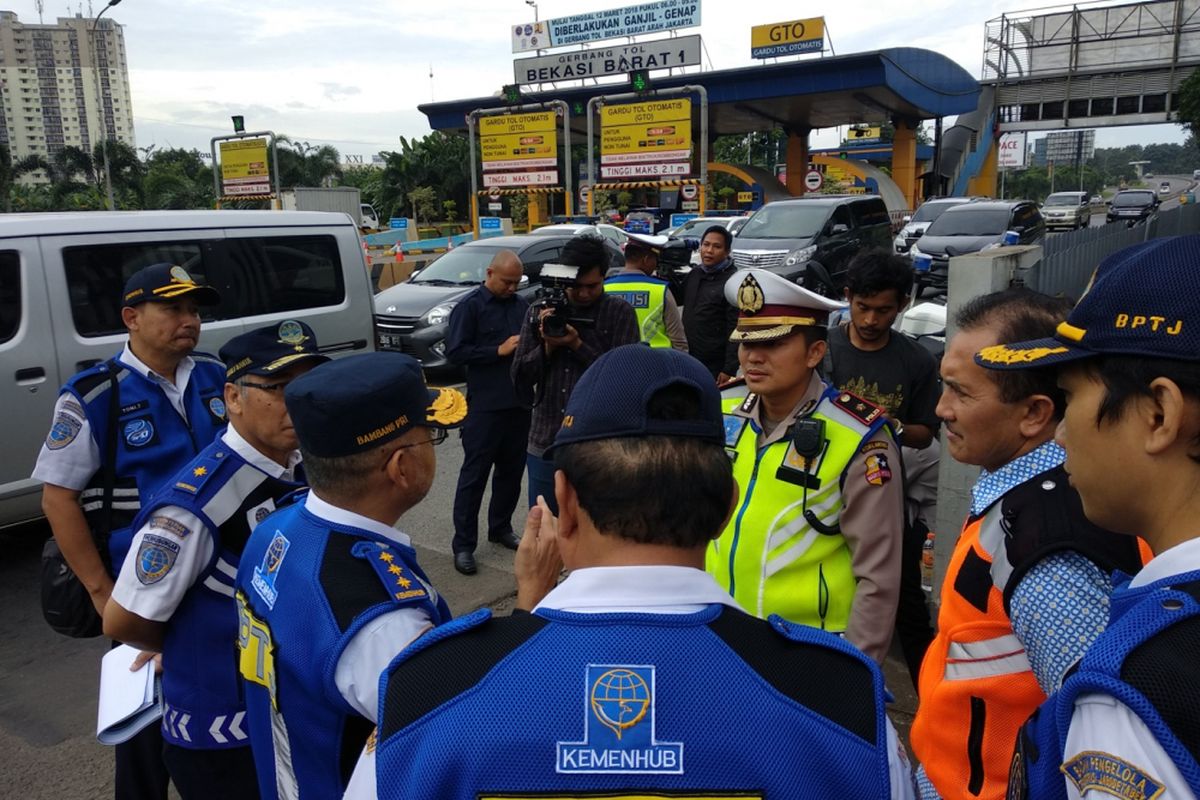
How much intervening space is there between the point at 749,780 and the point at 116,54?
14786cm

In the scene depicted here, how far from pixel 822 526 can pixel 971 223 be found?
1800 centimetres

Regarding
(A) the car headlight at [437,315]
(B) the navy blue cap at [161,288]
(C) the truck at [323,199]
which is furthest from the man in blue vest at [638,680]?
(C) the truck at [323,199]

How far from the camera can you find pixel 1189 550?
1.03 meters

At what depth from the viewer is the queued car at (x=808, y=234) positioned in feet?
46.3

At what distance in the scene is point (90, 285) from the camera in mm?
5273

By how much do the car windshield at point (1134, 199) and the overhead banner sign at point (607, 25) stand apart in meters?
21.4

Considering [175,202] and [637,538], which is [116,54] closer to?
[175,202]

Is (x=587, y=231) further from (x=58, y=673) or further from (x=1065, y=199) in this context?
(x=1065, y=199)

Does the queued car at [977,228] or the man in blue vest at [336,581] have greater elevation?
the queued car at [977,228]

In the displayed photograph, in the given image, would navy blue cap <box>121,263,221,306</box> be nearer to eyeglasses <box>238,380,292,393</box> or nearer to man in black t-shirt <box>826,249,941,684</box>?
eyeglasses <box>238,380,292,393</box>

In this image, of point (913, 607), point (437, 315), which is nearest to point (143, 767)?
point (913, 607)

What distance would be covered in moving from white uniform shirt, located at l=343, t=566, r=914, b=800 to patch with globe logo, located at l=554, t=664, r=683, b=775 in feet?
0.31

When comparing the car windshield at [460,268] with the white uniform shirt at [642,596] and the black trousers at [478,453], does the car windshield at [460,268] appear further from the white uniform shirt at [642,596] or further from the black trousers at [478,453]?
the white uniform shirt at [642,596]

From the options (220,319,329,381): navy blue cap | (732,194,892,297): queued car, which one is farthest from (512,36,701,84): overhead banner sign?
(220,319,329,381): navy blue cap
